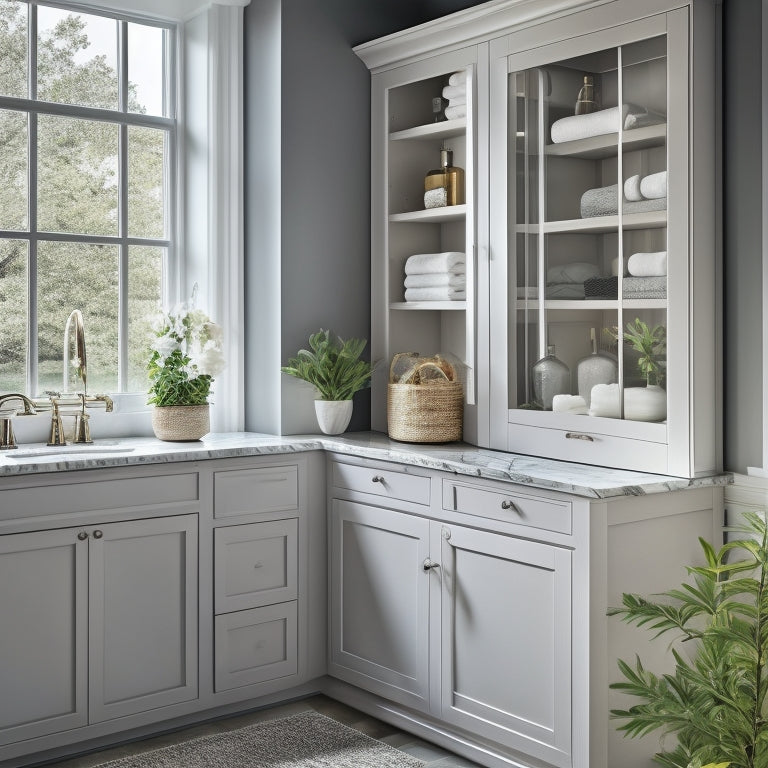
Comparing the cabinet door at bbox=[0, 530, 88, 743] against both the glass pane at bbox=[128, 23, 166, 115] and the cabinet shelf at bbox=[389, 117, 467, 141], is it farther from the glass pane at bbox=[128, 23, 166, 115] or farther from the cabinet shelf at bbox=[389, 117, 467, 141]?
the cabinet shelf at bbox=[389, 117, 467, 141]

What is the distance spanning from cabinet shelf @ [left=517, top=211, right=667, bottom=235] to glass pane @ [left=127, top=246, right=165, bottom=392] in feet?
4.74

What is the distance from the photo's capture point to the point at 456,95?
3.26 meters

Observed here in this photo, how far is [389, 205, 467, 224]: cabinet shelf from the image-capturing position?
3.27 m

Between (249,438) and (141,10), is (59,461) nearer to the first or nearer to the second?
(249,438)

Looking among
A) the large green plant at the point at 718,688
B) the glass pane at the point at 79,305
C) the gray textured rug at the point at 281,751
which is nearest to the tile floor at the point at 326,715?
the gray textured rug at the point at 281,751

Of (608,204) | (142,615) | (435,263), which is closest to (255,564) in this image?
(142,615)

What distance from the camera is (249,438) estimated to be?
3367 millimetres

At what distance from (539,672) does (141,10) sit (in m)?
2.66

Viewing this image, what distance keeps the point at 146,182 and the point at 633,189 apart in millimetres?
1851

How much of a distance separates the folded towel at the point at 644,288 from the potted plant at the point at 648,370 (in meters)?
0.07

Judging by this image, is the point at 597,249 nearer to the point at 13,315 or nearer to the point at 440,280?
the point at 440,280

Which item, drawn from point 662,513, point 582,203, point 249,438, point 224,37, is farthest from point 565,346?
point 224,37

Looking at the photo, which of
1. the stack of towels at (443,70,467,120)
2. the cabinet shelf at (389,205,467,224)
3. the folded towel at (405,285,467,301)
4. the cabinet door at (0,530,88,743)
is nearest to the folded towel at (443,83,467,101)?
the stack of towels at (443,70,467,120)

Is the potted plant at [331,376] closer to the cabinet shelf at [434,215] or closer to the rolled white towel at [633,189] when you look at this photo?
the cabinet shelf at [434,215]
